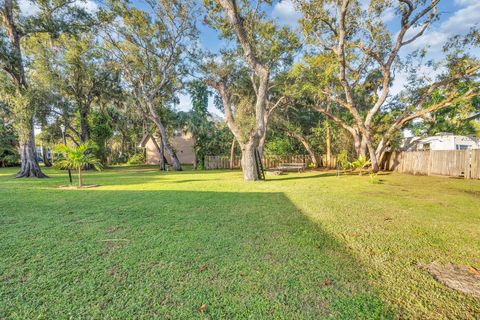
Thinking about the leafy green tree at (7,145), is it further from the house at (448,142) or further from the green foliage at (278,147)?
the house at (448,142)

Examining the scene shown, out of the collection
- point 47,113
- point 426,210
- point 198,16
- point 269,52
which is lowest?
point 426,210

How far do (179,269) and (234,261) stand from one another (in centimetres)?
58

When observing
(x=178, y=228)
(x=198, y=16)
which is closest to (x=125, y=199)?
(x=178, y=228)

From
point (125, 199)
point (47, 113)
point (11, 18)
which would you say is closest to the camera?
point (125, 199)

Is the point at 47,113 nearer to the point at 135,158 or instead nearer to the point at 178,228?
the point at 135,158

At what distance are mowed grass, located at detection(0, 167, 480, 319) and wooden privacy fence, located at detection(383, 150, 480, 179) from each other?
6.46 m

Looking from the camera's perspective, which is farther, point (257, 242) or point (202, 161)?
point (202, 161)

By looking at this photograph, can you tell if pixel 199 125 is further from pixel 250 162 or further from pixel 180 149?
pixel 180 149

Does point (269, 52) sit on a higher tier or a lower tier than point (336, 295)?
higher

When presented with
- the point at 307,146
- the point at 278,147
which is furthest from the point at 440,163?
the point at 278,147

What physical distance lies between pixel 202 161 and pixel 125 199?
1122 centimetres

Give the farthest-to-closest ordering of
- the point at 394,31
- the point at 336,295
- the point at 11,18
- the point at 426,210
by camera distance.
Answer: the point at 394,31 < the point at 11,18 < the point at 426,210 < the point at 336,295

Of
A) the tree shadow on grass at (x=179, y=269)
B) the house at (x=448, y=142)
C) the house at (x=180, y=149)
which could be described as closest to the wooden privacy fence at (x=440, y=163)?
the house at (x=448, y=142)

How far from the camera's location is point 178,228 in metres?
3.42
